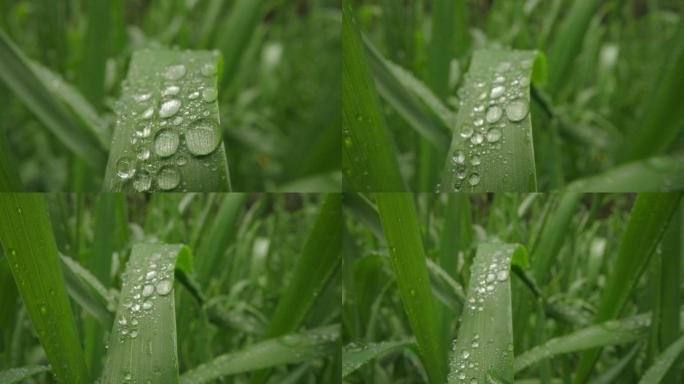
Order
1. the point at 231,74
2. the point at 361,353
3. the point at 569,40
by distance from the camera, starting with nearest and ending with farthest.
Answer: the point at 361,353, the point at 569,40, the point at 231,74

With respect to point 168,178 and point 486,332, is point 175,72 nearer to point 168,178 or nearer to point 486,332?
point 168,178

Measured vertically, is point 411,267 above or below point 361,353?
above

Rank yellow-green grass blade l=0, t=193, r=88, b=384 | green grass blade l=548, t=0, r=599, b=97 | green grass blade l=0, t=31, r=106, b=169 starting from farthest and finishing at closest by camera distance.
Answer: green grass blade l=548, t=0, r=599, b=97
green grass blade l=0, t=31, r=106, b=169
yellow-green grass blade l=0, t=193, r=88, b=384

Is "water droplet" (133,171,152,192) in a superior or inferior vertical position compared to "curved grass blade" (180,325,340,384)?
superior

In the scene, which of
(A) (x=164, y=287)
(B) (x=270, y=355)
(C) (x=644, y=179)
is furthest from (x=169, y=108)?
(C) (x=644, y=179)

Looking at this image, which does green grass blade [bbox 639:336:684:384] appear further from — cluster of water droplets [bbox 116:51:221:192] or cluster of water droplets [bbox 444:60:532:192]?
cluster of water droplets [bbox 116:51:221:192]

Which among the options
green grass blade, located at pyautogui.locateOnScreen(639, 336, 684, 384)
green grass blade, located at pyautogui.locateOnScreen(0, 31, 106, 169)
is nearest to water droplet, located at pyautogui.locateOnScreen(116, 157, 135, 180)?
green grass blade, located at pyautogui.locateOnScreen(0, 31, 106, 169)
